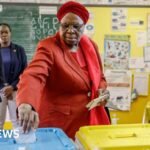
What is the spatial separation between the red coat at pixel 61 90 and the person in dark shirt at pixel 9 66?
2.11m

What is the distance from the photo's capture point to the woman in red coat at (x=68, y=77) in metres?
1.76

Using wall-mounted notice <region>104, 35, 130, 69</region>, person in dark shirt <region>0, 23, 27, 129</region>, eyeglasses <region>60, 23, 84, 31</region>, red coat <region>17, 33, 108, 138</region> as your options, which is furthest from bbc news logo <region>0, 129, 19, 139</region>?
wall-mounted notice <region>104, 35, 130, 69</region>

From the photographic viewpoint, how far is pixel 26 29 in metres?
Answer: 4.25

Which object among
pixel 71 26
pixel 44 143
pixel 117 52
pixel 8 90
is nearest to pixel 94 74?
pixel 71 26

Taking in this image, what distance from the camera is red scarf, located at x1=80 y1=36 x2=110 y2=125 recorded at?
188 centimetres

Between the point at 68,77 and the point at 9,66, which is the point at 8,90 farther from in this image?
the point at 68,77

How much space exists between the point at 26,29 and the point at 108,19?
101 centimetres

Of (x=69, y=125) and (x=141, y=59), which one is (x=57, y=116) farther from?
(x=141, y=59)

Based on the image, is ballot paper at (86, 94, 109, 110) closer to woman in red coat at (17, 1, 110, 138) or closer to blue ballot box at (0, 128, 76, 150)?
woman in red coat at (17, 1, 110, 138)

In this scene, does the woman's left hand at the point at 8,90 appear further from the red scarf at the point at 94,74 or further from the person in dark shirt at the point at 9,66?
the red scarf at the point at 94,74

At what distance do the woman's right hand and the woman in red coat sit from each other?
39 centimetres

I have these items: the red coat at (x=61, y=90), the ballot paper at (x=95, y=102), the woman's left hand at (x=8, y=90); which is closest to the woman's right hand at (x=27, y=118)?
the red coat at (x=61, y=90)

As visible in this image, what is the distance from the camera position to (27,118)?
1.24 meters

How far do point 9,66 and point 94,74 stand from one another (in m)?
2.17
